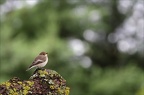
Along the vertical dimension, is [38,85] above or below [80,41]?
below

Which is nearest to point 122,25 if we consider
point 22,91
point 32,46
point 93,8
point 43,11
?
point 93,8

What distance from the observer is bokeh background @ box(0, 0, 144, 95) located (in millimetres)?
15695

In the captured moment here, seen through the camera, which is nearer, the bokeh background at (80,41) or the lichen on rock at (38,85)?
the lichen on rock at (38,85)

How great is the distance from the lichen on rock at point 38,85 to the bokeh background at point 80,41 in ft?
33.9

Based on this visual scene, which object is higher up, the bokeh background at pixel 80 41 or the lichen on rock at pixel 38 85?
the bokeh background at pixel 80 41

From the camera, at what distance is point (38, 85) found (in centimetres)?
344

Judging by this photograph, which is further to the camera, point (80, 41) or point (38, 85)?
point (80, 41)

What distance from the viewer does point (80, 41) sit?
19.6 metres

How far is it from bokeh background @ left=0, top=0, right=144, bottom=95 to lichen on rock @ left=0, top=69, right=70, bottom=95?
10.3m

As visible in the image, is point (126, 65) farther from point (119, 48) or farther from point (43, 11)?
point (43, 11)

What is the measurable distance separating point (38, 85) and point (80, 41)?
16.2 m

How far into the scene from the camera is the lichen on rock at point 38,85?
3.28m

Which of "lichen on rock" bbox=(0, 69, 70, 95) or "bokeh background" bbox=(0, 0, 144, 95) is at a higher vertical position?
"bokeh background" bbox=(0, 0, 144, 95)

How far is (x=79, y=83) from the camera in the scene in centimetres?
1719
